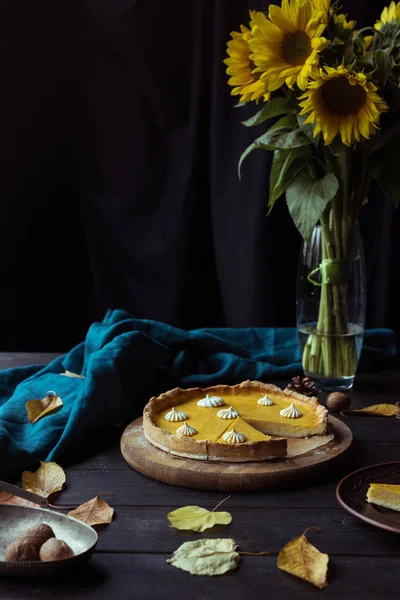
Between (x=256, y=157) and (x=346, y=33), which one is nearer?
(x=346, y=33)

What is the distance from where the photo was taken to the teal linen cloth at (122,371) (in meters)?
1.46

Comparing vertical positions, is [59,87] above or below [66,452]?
above

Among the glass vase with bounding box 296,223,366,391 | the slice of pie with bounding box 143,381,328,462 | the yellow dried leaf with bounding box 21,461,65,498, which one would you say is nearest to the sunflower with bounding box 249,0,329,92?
the glass vase with bounding box 296,223,366,391

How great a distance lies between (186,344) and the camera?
199 cm

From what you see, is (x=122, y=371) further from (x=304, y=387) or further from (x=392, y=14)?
(x=392, y=14)

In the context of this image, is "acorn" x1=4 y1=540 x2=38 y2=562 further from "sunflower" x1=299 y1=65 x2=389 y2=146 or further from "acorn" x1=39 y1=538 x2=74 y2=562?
"sunflower" x1=299 y1=65 x2=389 y2=146

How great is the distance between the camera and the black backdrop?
8.23 feet

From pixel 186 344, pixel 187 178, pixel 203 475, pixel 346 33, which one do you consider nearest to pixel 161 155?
pixel 187 178

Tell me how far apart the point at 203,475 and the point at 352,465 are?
0.29m

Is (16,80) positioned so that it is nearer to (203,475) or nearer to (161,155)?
(161,155)

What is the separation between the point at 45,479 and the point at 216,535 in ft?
1.18

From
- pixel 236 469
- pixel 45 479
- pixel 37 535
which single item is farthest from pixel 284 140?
pixel 37 535

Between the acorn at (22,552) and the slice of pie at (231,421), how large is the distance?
0.39m

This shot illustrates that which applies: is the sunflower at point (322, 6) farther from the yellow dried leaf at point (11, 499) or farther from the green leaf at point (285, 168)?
the yellow dried leaf at point (11, 499)
